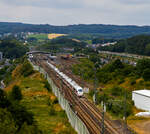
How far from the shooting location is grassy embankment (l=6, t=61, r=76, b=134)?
39906mm

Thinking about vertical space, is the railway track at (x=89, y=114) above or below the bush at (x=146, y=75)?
below

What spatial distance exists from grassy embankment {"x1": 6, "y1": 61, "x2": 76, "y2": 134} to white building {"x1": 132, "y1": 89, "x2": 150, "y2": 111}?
1479cm

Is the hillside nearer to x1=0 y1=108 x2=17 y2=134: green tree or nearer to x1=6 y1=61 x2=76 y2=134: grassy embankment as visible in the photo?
x1=6 y1=61 x2=76 y2=134: grassy embankment

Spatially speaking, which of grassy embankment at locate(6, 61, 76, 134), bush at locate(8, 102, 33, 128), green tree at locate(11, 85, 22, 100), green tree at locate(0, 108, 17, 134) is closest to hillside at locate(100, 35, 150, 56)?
grassy embankment at locate(6, 61, 76, 134)

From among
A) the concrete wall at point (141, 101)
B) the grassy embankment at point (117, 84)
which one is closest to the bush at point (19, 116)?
the grassy embankment at point (117, 84)

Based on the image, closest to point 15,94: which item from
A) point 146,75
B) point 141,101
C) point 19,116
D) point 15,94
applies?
point 15,94

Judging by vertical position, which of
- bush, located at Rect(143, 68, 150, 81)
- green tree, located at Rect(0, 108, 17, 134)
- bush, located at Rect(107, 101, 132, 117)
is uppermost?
green tree, located at Rect(0, 108, 17, 134)

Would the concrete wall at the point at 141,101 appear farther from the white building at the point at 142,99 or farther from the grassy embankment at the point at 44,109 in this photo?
the grassy embankment at the point at 44,109

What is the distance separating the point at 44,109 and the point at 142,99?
1822 cm

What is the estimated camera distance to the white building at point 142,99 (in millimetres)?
50188

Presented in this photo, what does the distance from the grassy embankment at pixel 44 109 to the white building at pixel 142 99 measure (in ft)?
48.5

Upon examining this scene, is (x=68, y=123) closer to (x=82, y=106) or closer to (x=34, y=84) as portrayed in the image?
(x=82, y=106)

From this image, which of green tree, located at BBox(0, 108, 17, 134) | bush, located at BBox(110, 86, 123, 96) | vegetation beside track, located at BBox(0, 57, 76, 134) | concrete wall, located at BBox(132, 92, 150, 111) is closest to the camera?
green tree, located at BBox(0, 108, 17, 134)

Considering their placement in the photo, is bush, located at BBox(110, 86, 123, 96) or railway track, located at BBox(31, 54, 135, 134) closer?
railway track, located at BBox(31, 54, 135, 134)
